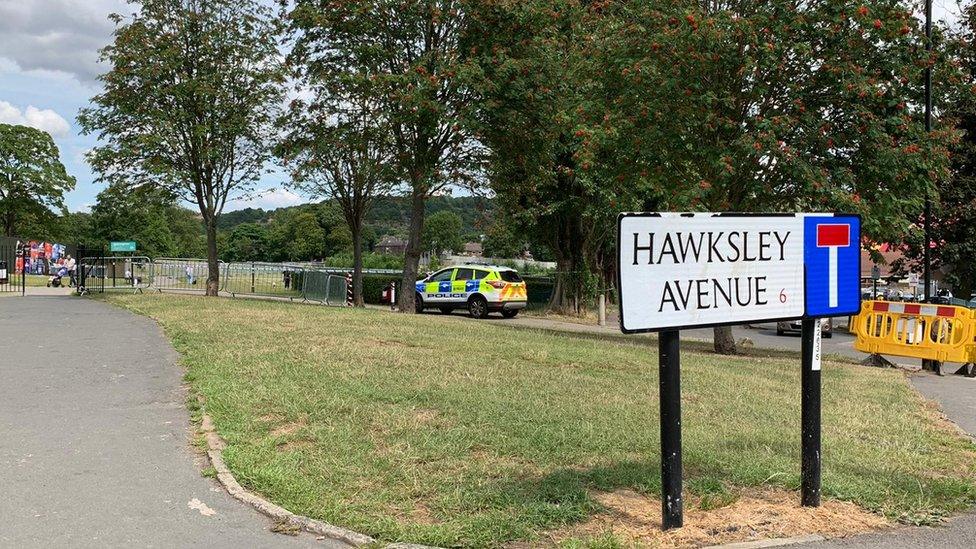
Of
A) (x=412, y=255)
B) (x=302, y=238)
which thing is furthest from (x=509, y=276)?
(x=302, y=238)

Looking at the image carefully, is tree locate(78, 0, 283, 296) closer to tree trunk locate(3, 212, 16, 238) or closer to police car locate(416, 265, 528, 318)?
police car locate(416, 265, 528, 318)

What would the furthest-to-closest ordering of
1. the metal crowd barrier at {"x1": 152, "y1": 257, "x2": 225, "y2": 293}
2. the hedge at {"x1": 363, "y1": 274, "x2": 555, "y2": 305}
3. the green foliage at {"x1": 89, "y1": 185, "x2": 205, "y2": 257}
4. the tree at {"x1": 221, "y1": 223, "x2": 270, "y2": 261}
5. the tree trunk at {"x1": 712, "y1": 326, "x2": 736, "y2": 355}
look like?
the tree at {"x1": 221, "y1": 223, "x2": 270, "y2": 261}
the hedge at {"x1": 363, "y1": 274, "x2": 555, "y2": 305}
the metal crowd barrier at {"x1": 152, "y1": 257, "x2": 225, "y2": 293}
the green foliage at {"x1": 89, "y1": 185, "x2": 205, "y2": 257}
the tree trunk at {"x1": 712, "y1": 326, "x2": 736, "y2": 355}

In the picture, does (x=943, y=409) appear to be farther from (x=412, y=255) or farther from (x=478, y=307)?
(x=478, y=307)

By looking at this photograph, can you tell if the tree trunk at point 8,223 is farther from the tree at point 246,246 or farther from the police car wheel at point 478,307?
the tree at point 246,246

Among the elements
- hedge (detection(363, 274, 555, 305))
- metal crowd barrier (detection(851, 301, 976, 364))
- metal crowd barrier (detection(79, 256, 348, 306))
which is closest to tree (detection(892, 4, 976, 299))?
metal crowd barrier (detection(851, 301, 976, 364))

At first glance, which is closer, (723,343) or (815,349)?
(815,349)

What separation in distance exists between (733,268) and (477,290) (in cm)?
2014

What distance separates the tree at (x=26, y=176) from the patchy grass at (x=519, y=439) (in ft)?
181

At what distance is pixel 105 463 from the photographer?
5.12 metres

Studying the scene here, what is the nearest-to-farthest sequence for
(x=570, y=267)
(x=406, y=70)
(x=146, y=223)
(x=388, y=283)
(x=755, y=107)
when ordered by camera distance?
(x=755, y=107), (x=406, y=70), (x=570, y=267), (x=388, y=283), (x=146, y=223)

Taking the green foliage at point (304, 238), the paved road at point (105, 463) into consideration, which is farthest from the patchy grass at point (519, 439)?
the green foliage at point (304, 238)

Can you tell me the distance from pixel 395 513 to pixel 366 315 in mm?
11764

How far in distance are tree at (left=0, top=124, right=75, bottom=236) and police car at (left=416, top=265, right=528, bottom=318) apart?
44.4 metres

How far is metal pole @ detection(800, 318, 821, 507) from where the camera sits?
4.37 m
